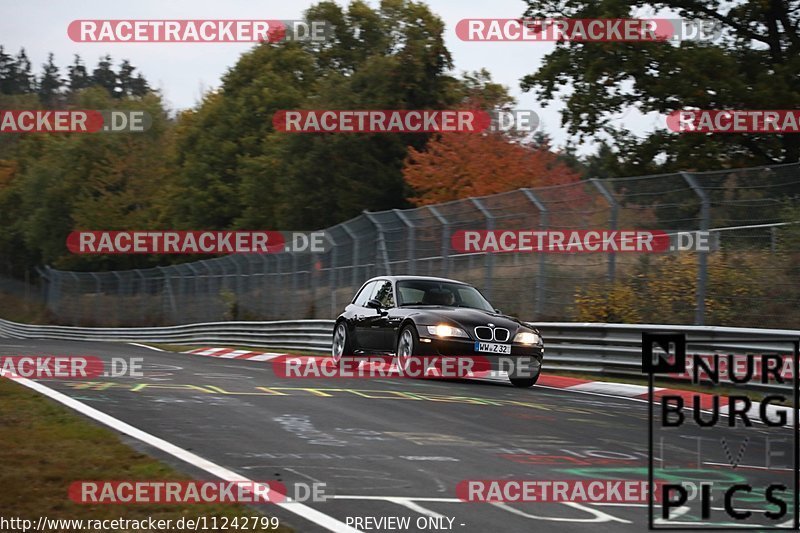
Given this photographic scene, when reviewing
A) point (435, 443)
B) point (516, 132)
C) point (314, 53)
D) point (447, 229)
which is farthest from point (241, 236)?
point (435, 443)

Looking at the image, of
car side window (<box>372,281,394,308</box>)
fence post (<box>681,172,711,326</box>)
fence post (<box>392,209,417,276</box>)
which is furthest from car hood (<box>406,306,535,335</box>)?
fence post (<box>392,209,417,276</box>)

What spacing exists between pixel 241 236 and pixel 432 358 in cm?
5292

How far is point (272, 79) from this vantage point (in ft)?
234

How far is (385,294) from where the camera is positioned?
17.0 m

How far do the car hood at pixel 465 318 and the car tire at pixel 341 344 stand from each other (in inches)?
87.9

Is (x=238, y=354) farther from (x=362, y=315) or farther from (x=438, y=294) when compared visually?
(x=438, y=294)

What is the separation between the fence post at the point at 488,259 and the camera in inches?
787

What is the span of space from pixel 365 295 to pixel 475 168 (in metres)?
28.8

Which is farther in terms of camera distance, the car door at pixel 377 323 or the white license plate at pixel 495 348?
the car door at pixel 377 323

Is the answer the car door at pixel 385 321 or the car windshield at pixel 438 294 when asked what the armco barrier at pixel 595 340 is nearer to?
the car windshield at pixel 438 294

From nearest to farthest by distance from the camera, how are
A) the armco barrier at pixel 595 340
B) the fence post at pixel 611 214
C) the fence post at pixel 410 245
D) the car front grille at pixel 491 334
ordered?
the armco barrier at pixel 595 340
the car front grille at pixel 491 334
the fence post at pixel 611 214
the fence post at pixel 410 245

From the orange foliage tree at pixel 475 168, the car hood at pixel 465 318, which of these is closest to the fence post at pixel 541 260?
the car hood at pixel 465 318

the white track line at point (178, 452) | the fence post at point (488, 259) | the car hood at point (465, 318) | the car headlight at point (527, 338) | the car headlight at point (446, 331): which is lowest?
the white track line at point (178, 452)

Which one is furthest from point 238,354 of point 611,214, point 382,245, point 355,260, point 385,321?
point 611,214
